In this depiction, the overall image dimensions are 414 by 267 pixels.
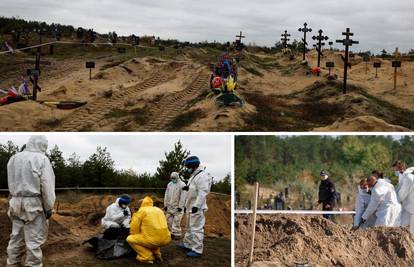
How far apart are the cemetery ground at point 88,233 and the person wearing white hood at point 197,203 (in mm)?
148

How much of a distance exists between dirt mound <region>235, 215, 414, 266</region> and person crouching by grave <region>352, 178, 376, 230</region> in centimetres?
31

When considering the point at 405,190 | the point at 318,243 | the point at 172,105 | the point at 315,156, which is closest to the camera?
the point at 318,243

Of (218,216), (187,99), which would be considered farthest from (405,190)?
(187,99)

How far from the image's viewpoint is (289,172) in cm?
693

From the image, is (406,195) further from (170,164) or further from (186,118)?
(186,118)

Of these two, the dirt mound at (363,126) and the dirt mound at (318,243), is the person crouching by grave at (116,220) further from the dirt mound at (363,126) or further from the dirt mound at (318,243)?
the dirt mound at (363,126)

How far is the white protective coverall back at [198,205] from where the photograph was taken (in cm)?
643

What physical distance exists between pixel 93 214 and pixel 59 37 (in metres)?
27.1

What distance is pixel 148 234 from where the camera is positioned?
6.19m

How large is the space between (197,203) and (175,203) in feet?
5.22

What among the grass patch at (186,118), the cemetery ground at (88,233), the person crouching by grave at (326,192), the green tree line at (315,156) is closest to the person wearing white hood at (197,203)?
the cemetery ground at (88,233)

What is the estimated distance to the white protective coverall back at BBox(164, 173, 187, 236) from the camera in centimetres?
783

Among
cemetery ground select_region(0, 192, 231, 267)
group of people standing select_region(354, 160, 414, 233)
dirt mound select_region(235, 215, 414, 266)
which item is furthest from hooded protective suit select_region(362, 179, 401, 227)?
cemetery ground select_region(0, 192, 231, 267)

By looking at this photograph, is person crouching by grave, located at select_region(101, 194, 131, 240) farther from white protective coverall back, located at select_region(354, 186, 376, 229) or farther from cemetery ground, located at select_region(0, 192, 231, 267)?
white protective coverall back, located at select_region(354, 186, 376, 229)
